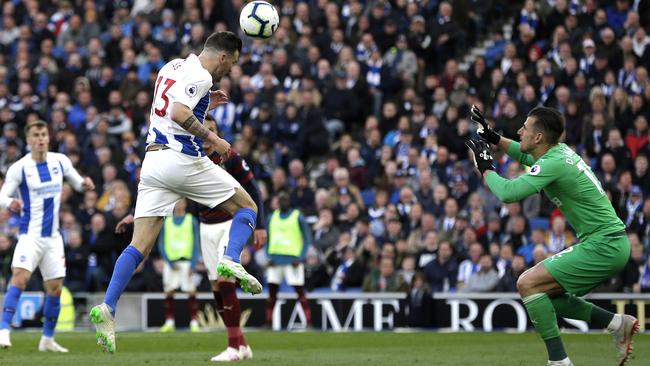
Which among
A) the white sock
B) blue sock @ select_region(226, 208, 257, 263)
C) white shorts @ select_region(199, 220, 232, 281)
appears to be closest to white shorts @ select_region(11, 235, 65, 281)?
white shorts @ select_region(199, 220, 232, 281)

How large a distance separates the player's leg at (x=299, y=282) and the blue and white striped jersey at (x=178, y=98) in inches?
367

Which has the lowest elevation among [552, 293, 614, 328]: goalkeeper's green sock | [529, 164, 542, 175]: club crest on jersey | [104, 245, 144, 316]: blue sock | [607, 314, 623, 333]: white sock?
[607, 314, 623, 333]: white sock

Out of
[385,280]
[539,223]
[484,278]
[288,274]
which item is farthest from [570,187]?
[385,280]

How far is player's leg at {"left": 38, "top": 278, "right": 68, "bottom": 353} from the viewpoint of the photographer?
46.3 feet

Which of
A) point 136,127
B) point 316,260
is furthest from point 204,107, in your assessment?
point 136,127

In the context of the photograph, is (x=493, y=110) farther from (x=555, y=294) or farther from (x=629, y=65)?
(x=555, y=294)

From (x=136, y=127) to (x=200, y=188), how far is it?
1523 cm

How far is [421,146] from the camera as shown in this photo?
74.4 feet

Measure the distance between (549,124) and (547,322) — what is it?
167 centimetres

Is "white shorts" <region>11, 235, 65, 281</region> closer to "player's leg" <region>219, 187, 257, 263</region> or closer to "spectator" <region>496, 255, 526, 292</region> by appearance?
"player's leg" <region>219, 187, 257, 263</region>

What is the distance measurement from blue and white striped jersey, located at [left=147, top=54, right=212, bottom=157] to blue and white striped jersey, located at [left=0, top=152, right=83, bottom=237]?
441 cm

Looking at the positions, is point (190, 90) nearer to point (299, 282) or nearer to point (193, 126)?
point (193, 126)

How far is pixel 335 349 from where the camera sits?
14.3m

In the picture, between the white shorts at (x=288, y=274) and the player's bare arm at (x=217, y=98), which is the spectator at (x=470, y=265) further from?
the player's bare arm at (x=217, y=98)
